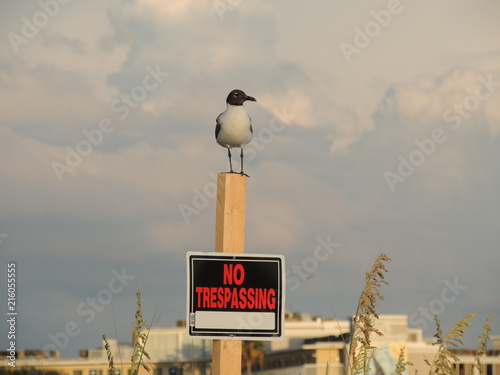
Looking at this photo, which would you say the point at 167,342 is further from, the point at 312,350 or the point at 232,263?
the point at 232,263

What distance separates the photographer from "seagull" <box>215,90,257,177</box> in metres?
A: 9.75

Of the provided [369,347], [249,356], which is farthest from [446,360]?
[249,356]

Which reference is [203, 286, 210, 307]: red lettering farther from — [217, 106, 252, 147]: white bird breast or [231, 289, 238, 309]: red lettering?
[217, 106, 252, 147]: white bird breast

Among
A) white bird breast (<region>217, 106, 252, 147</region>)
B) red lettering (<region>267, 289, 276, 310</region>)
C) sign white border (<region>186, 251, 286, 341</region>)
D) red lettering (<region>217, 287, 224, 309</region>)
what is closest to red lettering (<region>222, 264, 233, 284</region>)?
red lettering (<region>217, 287, 224, 309</region>)

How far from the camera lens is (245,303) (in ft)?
23.5

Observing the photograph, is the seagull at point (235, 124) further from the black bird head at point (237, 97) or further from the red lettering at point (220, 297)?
the red lettering at point (220, 297)

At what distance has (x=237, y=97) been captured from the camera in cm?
987

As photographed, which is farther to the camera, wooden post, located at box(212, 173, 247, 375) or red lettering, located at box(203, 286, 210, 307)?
wooden post, located at box(212, 173, 247, 375)

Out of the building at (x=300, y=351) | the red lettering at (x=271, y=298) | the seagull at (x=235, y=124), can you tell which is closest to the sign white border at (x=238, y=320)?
the red lettering at (x=271, y=298)

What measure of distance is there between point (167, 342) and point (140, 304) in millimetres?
137972

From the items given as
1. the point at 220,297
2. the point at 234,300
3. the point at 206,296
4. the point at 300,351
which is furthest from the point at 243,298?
the point at 300,351

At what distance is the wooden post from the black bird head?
2.09 meters

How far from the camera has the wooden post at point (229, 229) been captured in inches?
292

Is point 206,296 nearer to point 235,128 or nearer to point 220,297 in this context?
point 220,297
